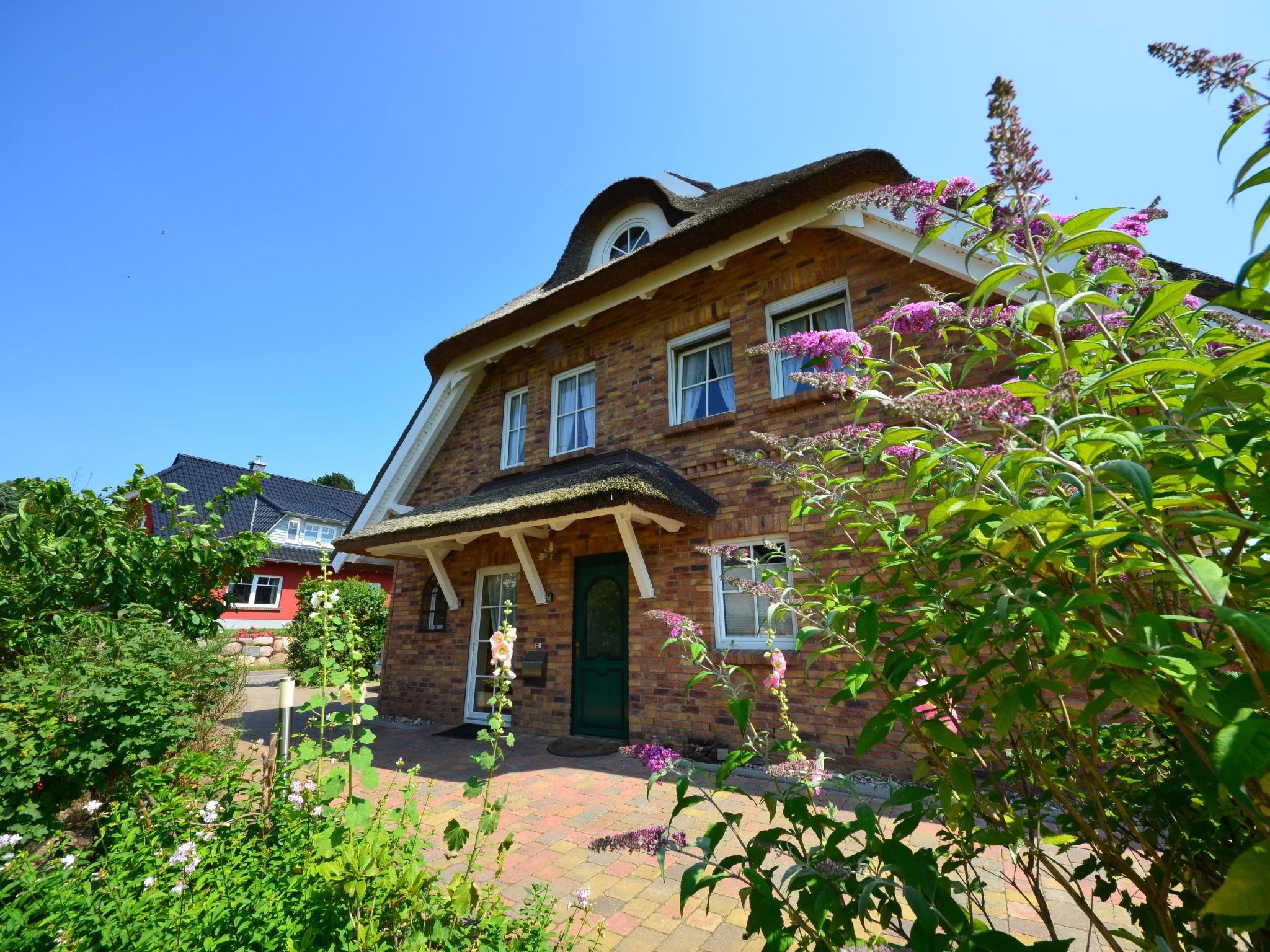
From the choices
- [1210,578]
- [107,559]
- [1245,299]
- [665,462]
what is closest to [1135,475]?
[1210,578]

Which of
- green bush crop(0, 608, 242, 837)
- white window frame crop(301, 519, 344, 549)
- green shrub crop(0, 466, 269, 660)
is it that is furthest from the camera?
white window frame crop(301, 519, 344, 549)

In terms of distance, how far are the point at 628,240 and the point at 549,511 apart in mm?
5233

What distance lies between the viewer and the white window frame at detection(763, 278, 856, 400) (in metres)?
5.97

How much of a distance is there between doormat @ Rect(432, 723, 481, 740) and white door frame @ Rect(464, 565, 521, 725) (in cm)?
10

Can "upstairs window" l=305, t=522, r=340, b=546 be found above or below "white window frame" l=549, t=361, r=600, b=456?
above

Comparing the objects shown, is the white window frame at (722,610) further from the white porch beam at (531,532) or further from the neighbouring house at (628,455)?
the white porch beam at (531,532)

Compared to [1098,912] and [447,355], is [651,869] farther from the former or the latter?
[447,355]

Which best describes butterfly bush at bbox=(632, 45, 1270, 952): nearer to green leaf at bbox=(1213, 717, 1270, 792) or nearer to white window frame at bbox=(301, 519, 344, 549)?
green leaf at bbox=(1213, 717, 1270, 792)

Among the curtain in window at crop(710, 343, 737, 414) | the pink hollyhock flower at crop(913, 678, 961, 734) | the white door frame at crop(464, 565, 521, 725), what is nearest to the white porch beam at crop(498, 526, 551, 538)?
the white door frame at crop(464, 565, 521, 725)

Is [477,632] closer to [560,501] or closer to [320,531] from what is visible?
[560,501]

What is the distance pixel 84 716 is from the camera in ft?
10.1

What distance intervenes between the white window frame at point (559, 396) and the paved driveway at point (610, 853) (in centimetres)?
388

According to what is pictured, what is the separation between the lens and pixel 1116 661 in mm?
742

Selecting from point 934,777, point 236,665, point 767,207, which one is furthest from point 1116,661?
point 236,665
